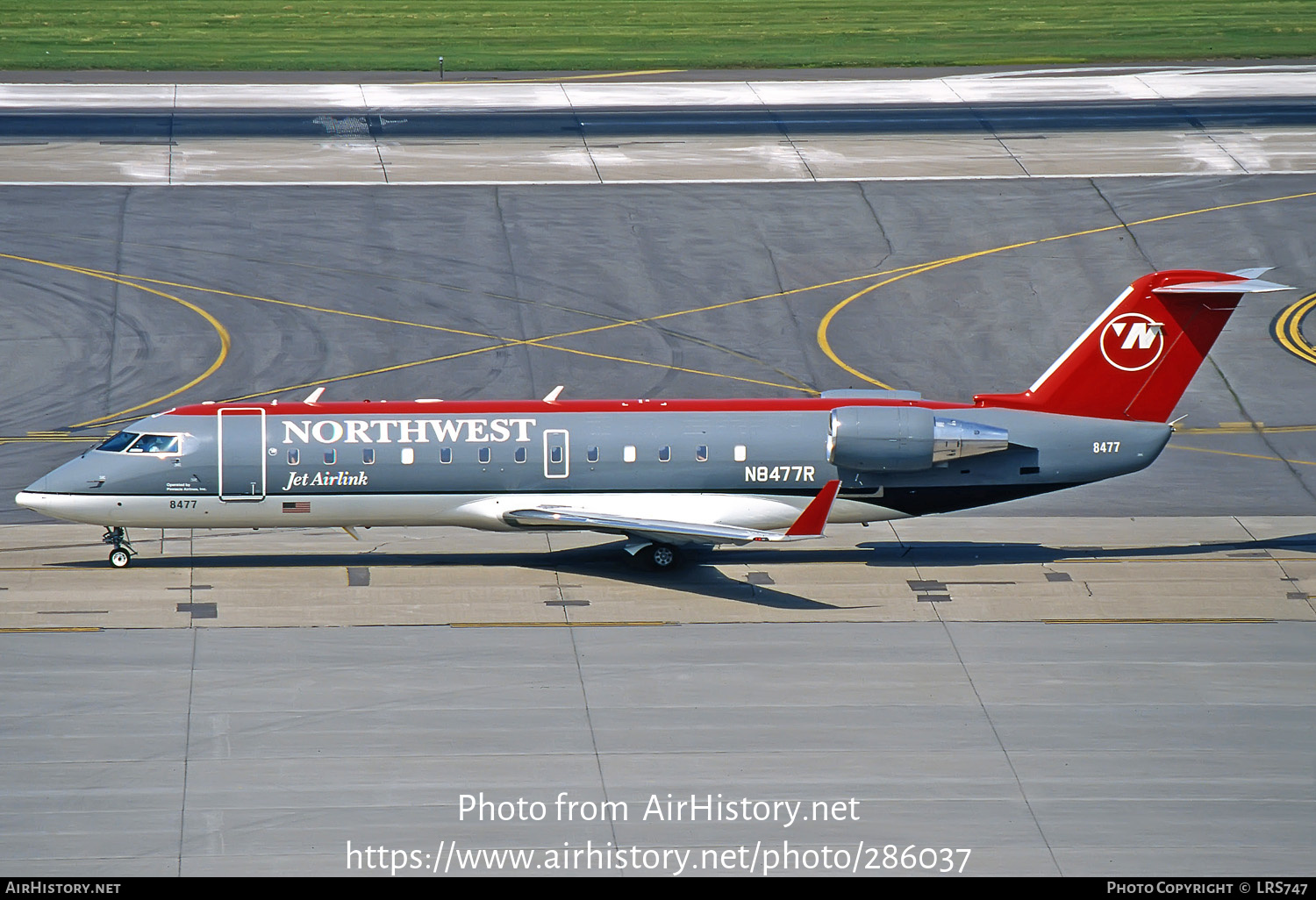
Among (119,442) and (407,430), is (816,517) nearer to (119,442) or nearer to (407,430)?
(407,430)

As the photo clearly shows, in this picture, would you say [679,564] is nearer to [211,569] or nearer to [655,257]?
[211,569]

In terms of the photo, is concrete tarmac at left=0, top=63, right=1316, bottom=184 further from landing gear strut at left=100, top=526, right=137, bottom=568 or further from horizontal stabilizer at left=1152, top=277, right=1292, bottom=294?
landing gear strut at left=100, top=526, right=137, bottom=568

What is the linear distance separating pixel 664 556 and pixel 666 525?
1881mm

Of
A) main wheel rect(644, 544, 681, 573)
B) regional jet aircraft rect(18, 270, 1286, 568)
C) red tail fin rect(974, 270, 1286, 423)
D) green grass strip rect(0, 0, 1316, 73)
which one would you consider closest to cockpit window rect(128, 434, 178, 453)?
regional jet aircraft rect(18, 270, 1286, 568)

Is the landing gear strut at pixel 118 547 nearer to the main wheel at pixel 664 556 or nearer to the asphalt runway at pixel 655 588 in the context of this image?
→ the asphalt runway at pixel 655 588

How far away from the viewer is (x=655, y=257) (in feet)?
183

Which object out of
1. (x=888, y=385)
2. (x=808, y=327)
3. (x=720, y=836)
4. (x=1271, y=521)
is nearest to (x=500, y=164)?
(x=808, y=327)

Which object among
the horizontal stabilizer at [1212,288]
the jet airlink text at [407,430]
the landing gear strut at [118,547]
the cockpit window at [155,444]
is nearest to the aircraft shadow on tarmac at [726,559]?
the landing gear strut at [118,547]

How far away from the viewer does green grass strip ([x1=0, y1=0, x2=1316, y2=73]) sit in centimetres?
7594

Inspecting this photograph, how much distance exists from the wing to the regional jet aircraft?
0.20 feet

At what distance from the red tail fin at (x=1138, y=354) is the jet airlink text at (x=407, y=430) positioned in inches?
422

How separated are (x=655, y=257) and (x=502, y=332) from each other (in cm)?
741

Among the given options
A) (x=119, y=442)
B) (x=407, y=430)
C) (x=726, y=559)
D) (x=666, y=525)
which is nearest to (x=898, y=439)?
(x=726, y=559)

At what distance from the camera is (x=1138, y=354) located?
1478 inches
